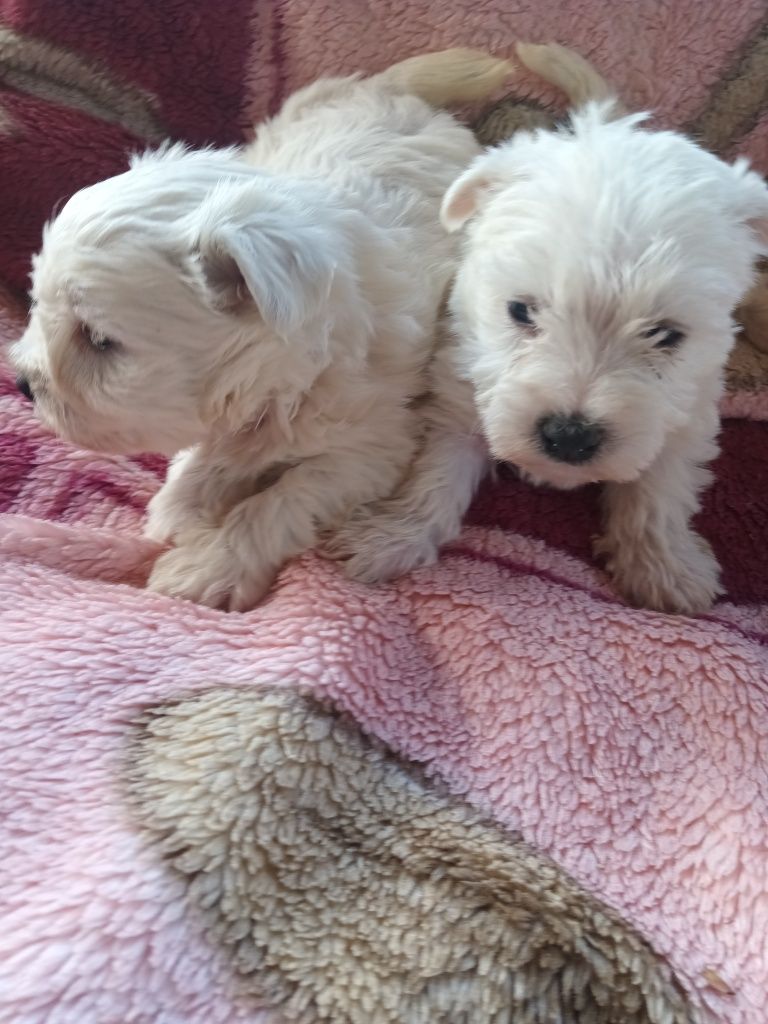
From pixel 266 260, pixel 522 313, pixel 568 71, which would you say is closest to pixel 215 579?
pixel 266 260

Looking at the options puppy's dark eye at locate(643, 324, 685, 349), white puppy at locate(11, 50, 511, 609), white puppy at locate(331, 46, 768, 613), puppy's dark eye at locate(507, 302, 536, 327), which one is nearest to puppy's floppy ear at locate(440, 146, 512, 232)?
white puppy at locate(331, 46, 768, 613)

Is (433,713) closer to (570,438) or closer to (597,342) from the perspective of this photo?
(570,438)

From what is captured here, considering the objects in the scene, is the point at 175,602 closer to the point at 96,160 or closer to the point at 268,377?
the point at 268,377

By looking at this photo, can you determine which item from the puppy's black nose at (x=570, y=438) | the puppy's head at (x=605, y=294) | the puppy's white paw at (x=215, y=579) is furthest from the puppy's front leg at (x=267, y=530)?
the puppy's black nose at (x=570, y=438)

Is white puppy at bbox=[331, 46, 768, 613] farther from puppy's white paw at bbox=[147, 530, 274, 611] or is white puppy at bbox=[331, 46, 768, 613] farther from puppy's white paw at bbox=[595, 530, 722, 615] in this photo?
puppy's white paw at bbox=[147, 530, 274, 611]

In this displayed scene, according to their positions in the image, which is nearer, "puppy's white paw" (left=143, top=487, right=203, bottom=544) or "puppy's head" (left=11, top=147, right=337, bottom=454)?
"puppy's head" (left=11, top=147, right=337, bottom=454)

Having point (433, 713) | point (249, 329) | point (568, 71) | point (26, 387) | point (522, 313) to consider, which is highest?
point (568, 71)

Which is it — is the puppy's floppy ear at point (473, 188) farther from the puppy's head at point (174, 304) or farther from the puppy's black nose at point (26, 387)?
the puppy's black nose at point (26, 387)
